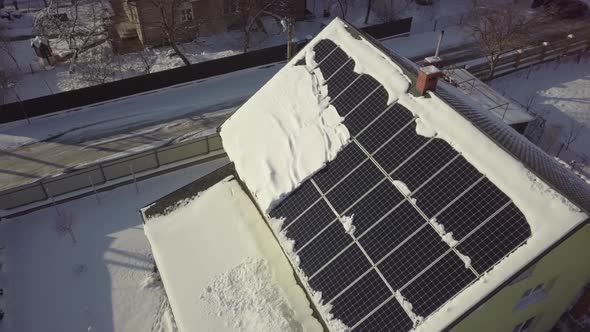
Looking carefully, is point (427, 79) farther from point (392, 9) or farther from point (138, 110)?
point (392, 9)

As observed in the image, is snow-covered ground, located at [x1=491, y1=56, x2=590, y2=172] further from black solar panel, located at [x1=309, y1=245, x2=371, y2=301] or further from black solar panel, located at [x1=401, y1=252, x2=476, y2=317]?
black solar panel, located at [x1=309, y1=245, x2=371, y2=301]

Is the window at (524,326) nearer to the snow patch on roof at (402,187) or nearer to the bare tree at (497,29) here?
the snow patch on roof at (402,187)

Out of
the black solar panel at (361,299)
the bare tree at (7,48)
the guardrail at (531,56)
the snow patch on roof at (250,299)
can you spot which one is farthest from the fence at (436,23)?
the bare tree at (7,48)

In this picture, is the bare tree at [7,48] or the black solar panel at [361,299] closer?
the black solar panel at [361,299]

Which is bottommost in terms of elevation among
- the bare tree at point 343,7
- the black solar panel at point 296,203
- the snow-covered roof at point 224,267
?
the snow-covered roof at point 224,267

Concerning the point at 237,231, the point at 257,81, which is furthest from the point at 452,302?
the point at 257,81

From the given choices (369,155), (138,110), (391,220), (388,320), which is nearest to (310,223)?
(391,220)
